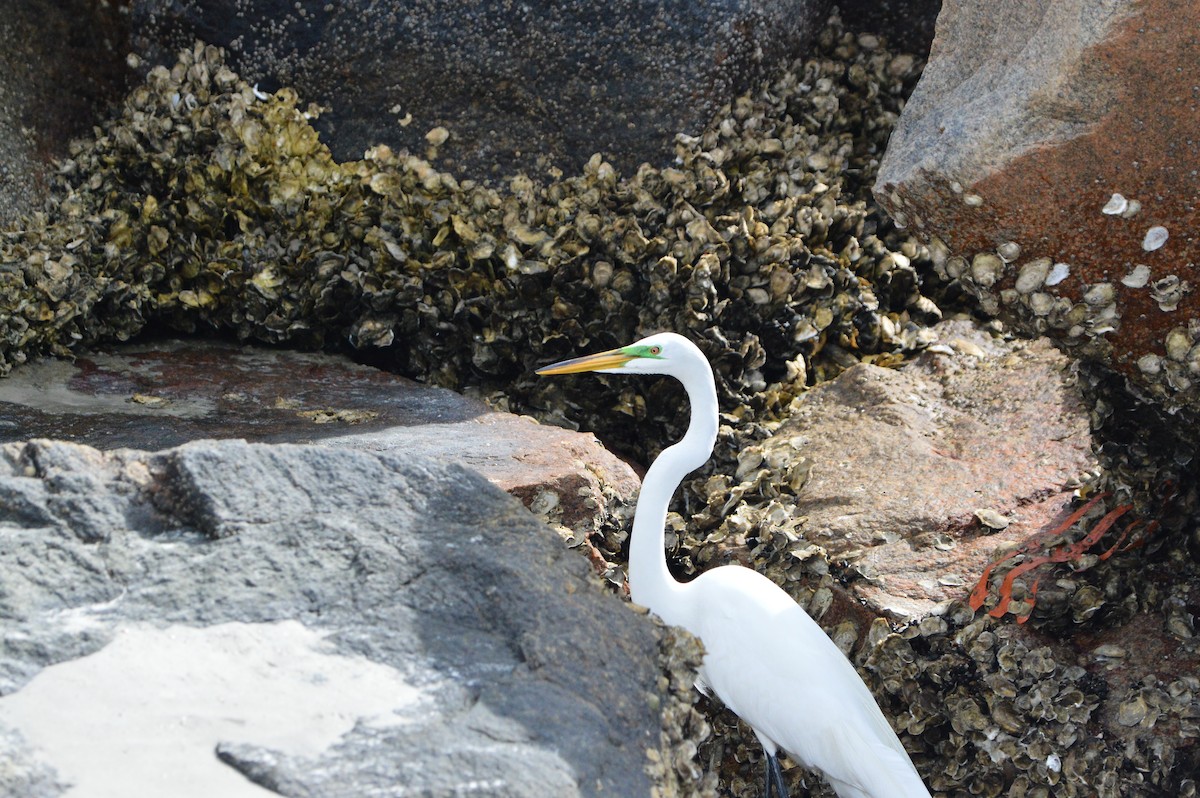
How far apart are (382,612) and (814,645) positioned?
1316 mm


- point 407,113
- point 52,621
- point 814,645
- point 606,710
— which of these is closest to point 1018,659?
point 814,645

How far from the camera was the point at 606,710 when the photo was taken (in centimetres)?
202

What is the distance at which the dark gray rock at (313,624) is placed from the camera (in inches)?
70.0

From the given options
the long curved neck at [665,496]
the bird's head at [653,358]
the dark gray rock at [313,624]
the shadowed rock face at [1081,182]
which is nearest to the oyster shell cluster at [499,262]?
the long curved neck at [665,496]

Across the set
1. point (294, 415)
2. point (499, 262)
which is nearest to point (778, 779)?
point (294, 415)

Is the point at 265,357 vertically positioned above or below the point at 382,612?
below

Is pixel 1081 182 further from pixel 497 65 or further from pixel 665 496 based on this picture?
pixel 497 65

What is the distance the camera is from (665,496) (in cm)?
319

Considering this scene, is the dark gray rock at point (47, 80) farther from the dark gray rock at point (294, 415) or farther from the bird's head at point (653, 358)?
the bird's head at point (653, 358)

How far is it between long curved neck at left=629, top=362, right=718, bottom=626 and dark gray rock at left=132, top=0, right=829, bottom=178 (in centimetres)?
170

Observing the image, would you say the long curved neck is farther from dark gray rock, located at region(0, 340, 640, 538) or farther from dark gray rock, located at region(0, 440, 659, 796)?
dark gray rock, located at region(0, 440, 659, 796)

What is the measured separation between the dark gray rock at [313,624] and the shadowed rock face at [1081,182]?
4.29 feet

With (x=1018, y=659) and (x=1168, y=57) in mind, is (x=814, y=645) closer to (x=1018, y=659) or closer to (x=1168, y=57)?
(x=1018, y=659)

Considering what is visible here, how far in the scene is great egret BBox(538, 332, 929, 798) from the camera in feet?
9.48
